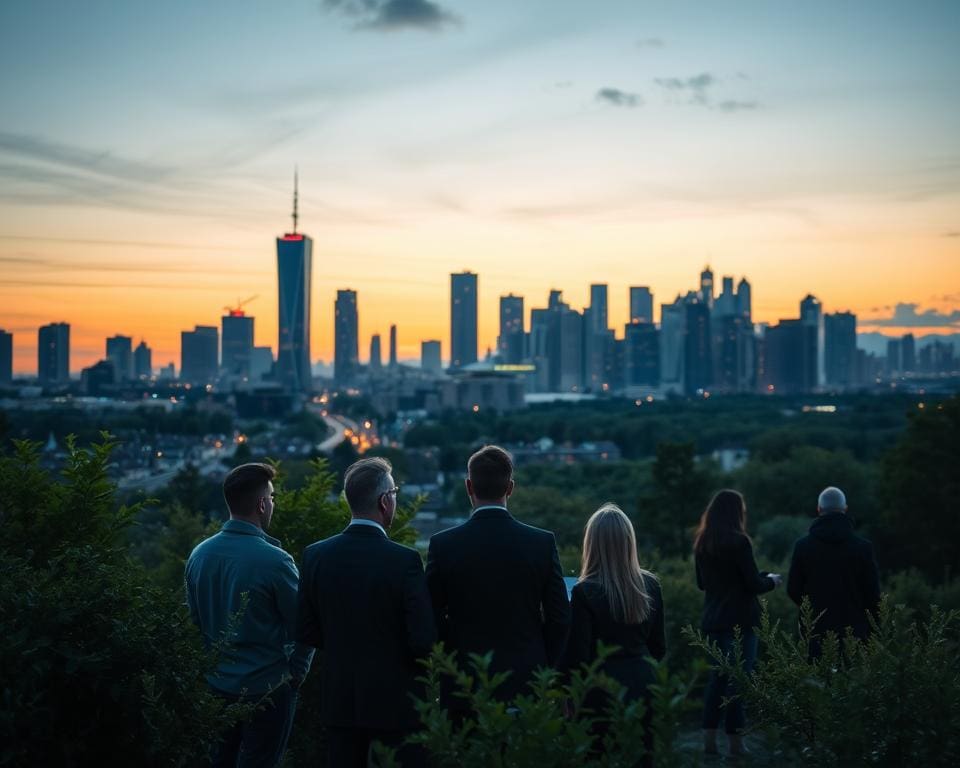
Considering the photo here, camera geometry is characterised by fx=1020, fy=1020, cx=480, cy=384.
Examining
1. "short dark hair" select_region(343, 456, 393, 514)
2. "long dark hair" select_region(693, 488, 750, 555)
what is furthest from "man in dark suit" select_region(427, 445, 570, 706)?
"long dark hair" select_region(693, 488, 750, 555)

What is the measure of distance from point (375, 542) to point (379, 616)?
0.29 metres

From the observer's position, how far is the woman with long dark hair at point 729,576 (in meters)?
6.29

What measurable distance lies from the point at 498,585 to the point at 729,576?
9.08 feet

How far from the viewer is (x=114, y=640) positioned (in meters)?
3.51

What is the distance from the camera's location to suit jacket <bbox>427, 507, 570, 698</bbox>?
409 centimetres

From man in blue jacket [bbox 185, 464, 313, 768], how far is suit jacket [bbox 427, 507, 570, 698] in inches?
28.5

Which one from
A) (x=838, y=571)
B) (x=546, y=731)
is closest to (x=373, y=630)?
(x=546, y=731)

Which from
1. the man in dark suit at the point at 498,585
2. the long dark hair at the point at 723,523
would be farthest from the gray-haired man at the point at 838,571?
the man in dark suit at the point at 498,585

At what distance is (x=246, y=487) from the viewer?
178 inches

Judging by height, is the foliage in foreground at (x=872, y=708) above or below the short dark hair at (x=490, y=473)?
below

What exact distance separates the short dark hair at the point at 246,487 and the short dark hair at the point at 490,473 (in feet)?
3.30

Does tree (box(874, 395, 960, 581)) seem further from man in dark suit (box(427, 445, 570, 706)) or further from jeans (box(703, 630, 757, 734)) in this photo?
man in dark suit (box(427, 445, 570, 706))

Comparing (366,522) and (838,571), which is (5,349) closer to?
(838,571)

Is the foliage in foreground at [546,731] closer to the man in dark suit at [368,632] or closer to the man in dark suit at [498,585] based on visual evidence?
the man in dark suit at [368,632]
